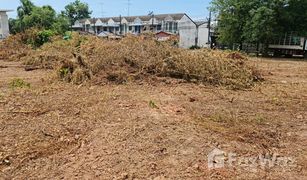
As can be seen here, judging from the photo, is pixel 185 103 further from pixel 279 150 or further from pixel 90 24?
pixel 90 24

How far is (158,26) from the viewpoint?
44031 millimetres

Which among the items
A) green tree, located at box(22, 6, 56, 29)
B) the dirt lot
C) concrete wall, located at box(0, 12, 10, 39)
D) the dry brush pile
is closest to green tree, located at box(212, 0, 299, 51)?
the dry brush pile

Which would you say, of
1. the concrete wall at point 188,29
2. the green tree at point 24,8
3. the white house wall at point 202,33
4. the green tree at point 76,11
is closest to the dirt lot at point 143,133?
the concrete wall at point 188,29

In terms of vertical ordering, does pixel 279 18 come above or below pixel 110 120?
above

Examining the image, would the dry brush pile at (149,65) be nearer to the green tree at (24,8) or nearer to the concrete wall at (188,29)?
the concrete wall at (188,29)

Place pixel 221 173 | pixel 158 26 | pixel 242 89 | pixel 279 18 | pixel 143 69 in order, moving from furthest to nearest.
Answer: pixel 158 26
pixel 279 18
pixel 143 69
pixel 242 89
pixel 221 173

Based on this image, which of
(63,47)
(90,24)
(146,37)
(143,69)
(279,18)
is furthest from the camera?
(90,24)

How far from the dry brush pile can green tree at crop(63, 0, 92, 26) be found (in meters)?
51.3

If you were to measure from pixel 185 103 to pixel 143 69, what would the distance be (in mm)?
2447

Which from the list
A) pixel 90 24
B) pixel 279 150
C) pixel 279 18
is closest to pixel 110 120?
pixel 279 150

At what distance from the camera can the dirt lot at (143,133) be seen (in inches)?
123

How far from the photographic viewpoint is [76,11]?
192 ft

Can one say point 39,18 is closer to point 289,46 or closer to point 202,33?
point 202,33

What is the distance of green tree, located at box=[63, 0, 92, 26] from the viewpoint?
2258 inches
